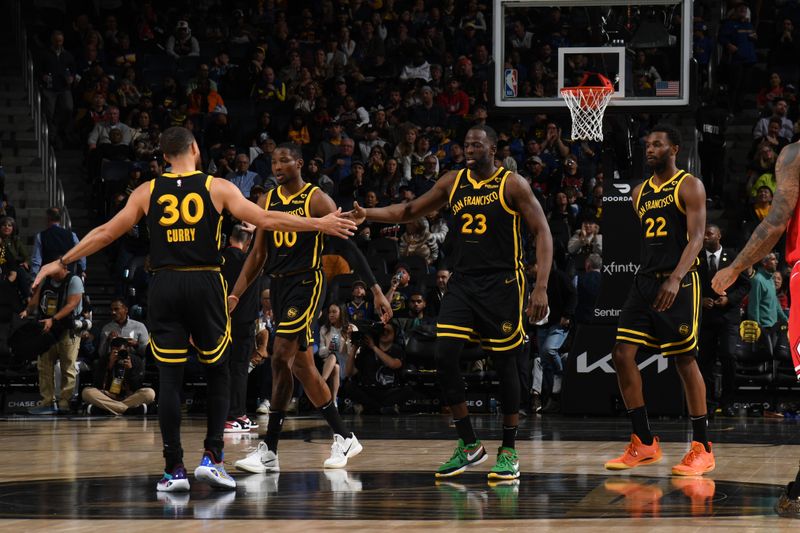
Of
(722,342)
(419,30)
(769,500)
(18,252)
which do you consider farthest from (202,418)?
(419,30)

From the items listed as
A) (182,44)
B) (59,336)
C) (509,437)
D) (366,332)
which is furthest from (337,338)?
(182,44)

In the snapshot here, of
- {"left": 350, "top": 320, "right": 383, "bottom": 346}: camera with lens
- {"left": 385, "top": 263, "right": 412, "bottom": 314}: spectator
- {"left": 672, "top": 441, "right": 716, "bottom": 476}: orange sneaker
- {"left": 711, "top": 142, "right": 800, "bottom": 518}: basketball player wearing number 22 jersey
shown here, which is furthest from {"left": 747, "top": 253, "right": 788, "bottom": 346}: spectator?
{"left": 711, "top": 142, "right": 800, "bottom": 518}: basketball player wearing number 22 jersey

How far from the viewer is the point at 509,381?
7.83m

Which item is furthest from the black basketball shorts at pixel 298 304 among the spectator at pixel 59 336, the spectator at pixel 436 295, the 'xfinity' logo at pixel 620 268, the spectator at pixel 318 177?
Result: the spectator at pixel 318 177

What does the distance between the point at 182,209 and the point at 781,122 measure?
503 inches

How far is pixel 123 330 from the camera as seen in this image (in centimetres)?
1523

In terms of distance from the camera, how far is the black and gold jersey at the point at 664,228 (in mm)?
8211

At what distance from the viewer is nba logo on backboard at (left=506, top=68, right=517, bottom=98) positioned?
1326 cm

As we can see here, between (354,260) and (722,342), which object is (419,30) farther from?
(354,260)

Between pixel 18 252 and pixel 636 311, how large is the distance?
34.3ft

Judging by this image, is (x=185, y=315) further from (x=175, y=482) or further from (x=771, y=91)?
(x=771, y=91)

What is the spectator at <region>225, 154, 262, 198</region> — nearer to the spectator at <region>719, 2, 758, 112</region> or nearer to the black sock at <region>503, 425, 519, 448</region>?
the spectator at <region>719, 2, 758, 112</region>

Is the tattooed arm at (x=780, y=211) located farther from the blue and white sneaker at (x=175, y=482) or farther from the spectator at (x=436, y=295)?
the spectator at (x=436, y=295)

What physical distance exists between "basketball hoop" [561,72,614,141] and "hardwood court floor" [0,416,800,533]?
3.17 metres
